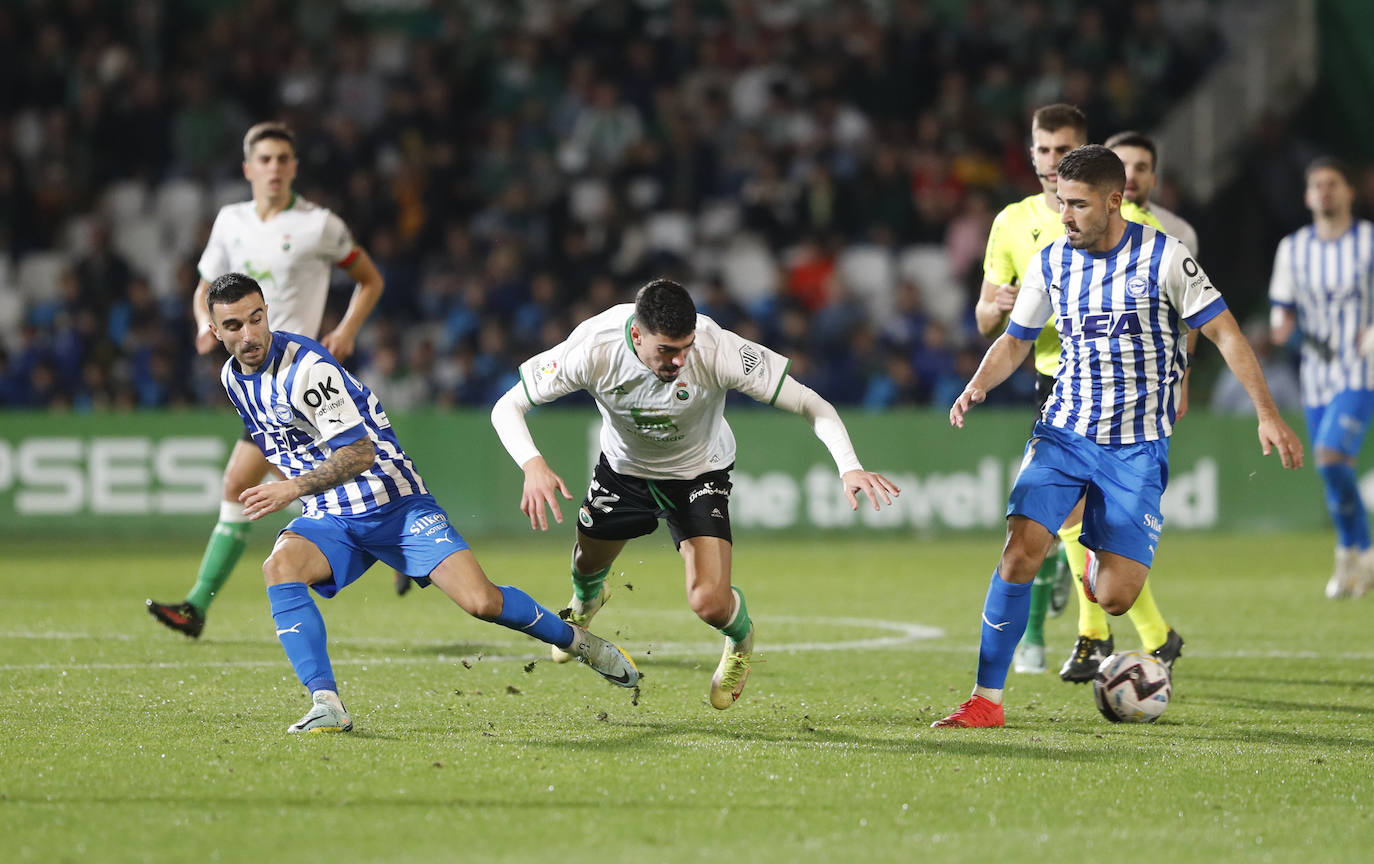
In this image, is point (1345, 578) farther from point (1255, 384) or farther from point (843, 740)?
point (843, 740)

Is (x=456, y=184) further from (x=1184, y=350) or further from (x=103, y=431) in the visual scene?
(x=1184, y=350)

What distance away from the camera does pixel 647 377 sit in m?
6.57

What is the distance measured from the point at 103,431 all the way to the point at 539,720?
1034 cm

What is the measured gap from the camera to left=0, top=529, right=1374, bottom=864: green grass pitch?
4434 mm

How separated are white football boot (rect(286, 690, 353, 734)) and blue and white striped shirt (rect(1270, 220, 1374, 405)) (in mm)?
7574

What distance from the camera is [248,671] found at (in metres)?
7.70

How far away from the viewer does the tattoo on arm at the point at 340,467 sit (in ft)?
20.5

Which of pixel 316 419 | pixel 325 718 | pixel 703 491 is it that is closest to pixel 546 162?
pixel 703 491

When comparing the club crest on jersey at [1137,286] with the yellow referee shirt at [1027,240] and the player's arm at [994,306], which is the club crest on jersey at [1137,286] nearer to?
the player's arm at [994,306]

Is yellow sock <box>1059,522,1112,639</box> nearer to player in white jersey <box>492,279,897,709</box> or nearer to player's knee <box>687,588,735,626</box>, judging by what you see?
player in white jersey <box>492,279,897,709</box>

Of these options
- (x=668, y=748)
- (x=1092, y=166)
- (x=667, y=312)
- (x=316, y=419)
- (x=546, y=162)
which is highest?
(x=546, y=162)

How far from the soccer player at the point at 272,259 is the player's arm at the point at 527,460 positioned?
2467 mm

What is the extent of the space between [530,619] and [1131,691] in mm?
2283

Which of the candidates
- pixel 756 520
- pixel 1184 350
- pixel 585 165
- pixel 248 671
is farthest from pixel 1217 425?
pixel 248 671
